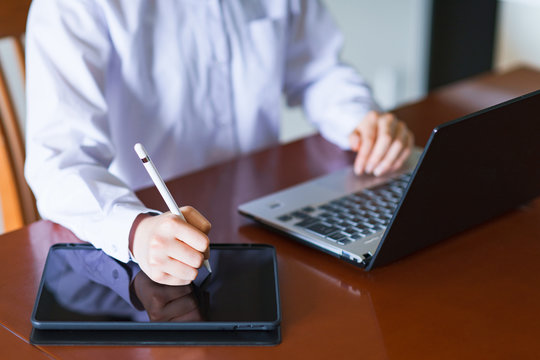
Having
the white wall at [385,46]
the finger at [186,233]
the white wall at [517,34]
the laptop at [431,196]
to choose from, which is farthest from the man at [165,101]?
the white wall at [517,34]

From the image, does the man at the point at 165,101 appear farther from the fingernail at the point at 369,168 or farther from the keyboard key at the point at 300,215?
the keyboard key at the point at 300,215

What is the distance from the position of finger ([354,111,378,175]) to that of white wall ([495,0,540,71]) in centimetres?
187

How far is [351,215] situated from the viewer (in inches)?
31.8

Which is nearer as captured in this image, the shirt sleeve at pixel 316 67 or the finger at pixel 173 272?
the finger at pixel 173 272

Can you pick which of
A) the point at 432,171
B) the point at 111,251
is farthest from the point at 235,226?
the point at 432,171

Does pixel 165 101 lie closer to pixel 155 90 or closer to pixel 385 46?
pixel 155 90

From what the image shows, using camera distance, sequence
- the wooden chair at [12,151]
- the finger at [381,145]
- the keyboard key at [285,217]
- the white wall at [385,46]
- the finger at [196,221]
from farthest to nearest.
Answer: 1. the white wall at [385,46]
2. the wooden chair at [12,151]
3. the finger at [381,145]
4. the keyboard key at [285,217]
5. the finger at [196,221]

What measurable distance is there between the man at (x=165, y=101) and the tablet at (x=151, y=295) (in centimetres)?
2

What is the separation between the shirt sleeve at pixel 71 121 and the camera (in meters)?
0.79

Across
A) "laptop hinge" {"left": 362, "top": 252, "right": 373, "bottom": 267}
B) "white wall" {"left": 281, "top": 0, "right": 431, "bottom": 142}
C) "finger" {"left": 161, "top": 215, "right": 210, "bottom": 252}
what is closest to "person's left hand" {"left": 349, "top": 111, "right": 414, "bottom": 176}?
"laptop hinge" {"left": 362, "top": 252, "right": 373, "bottom": 267}

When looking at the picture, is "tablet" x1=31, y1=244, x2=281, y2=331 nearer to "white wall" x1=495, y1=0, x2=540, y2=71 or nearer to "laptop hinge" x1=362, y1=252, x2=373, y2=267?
"laptop hinge" x1=362, y1=252, x2=373, y2=267

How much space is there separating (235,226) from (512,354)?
365 millimetres

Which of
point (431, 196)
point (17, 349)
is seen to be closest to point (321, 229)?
point (431, 196)

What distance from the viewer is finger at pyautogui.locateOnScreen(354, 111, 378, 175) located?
0.95 m
